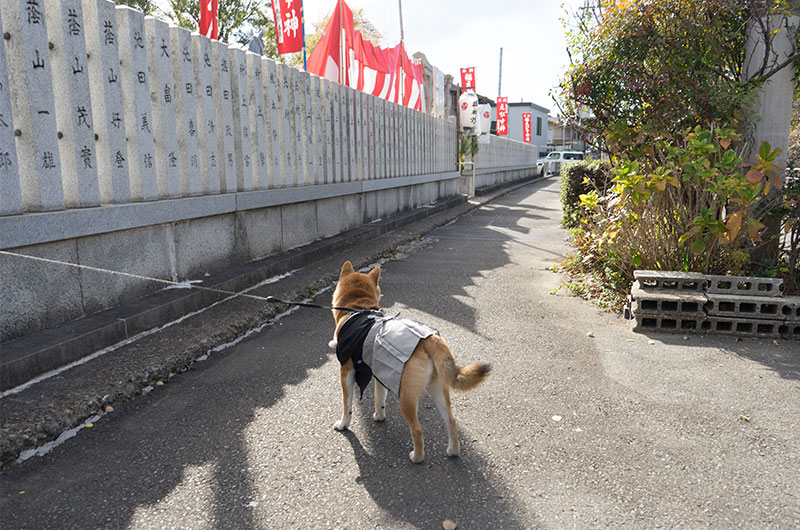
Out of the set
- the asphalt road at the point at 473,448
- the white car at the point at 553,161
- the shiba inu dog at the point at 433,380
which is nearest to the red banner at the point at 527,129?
the white car at the point at 553,161

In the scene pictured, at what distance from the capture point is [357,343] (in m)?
2.99

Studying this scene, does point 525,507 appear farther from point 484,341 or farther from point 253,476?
point 484,341

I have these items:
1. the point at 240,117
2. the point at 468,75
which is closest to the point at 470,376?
the point at 240,117

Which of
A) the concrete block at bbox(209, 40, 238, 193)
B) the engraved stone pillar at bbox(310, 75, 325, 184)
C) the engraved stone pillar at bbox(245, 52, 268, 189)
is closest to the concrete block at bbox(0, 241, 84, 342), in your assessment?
the concrete block at bbox(209, 40, 238, 193)

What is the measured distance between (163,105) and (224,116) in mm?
964

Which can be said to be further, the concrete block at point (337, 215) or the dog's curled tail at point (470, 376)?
the concrete block at point (337, 215)

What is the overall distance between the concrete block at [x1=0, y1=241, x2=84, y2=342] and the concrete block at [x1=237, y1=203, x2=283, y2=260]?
7.92ft

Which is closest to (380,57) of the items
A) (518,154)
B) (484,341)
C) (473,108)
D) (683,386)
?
(473,108)

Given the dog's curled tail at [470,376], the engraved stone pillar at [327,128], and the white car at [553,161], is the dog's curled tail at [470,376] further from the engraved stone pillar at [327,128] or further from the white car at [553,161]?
the white car at [553,161]

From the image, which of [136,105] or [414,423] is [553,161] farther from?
[414,423]

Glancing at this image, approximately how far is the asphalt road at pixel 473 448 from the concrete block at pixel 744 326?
14 centimetres

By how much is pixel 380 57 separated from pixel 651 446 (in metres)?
11.7

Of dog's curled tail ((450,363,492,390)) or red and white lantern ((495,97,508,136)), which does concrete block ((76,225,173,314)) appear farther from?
red and white lantern ((495,97,508,136))

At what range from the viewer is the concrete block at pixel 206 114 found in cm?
571
